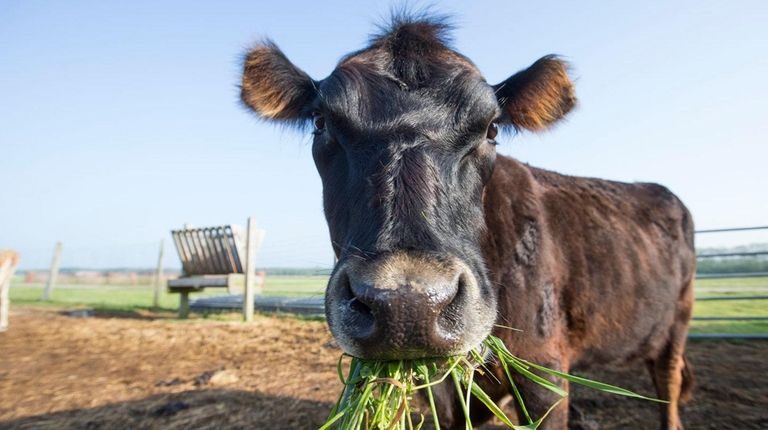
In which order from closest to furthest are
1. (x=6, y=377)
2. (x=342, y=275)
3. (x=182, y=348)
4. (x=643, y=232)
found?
1. (x=342, y=275)
2. (x=643, y=232)
3. (x=6, y=377)
4. (x=182, y=348)

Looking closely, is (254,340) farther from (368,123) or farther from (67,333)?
(368,123)

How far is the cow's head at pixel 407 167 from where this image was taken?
1480mm

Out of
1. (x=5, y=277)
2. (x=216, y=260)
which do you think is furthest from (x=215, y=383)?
(x=5, y=277)

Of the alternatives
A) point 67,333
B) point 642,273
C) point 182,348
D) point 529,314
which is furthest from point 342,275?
point 67,333

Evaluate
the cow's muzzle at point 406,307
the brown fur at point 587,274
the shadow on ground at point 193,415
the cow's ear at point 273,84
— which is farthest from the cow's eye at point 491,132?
the shadow on ground at point 193,415

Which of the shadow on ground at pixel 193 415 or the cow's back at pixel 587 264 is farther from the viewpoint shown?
the shadow on ground at pixel 193 415

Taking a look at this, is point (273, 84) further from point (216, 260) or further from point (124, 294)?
point (124, 294)

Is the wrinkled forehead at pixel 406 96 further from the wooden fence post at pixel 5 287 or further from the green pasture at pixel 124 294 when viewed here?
the green pasture at pixel 124 294

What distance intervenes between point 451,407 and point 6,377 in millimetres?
5992

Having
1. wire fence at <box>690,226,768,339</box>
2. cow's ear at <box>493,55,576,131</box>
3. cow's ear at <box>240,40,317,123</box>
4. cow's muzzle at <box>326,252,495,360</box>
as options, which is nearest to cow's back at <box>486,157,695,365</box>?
cow's ear at <box>493,55,576,131</box>

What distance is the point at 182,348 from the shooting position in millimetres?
7555

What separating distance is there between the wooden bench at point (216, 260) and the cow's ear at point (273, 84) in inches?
327

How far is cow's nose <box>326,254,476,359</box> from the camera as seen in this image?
4.64 feet

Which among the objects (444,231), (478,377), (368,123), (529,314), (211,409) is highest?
(368,123)
